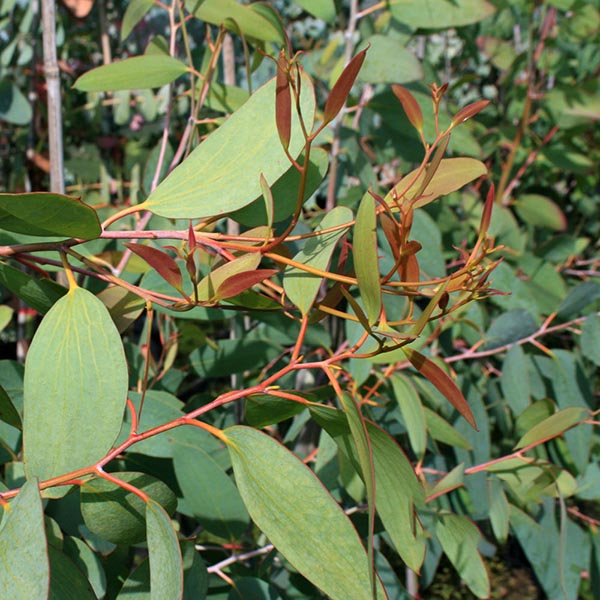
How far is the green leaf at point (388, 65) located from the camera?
2.71ft

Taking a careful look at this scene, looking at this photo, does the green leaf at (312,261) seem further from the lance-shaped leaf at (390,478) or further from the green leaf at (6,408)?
the green leaf at (6,408)

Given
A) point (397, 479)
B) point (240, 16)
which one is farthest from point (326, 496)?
point (240, 16)

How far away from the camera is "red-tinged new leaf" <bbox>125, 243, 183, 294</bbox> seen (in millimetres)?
416

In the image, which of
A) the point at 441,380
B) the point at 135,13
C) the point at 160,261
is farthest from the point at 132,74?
the point at 441,380

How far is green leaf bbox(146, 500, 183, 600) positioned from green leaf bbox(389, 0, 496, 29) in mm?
628

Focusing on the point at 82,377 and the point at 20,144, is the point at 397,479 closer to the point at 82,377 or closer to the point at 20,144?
the point at 82,377

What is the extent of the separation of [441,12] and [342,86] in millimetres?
504

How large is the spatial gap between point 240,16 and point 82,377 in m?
0.39

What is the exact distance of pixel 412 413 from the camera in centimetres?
74

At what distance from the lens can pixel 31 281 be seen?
1.68 ft

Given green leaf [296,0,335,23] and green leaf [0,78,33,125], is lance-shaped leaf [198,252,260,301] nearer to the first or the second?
green leaf [296,0,335,23]

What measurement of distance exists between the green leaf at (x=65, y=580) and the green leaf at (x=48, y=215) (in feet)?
0.64

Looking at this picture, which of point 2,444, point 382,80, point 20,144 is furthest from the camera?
point 20,144

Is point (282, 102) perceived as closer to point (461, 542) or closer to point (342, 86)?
point (342, 86)
